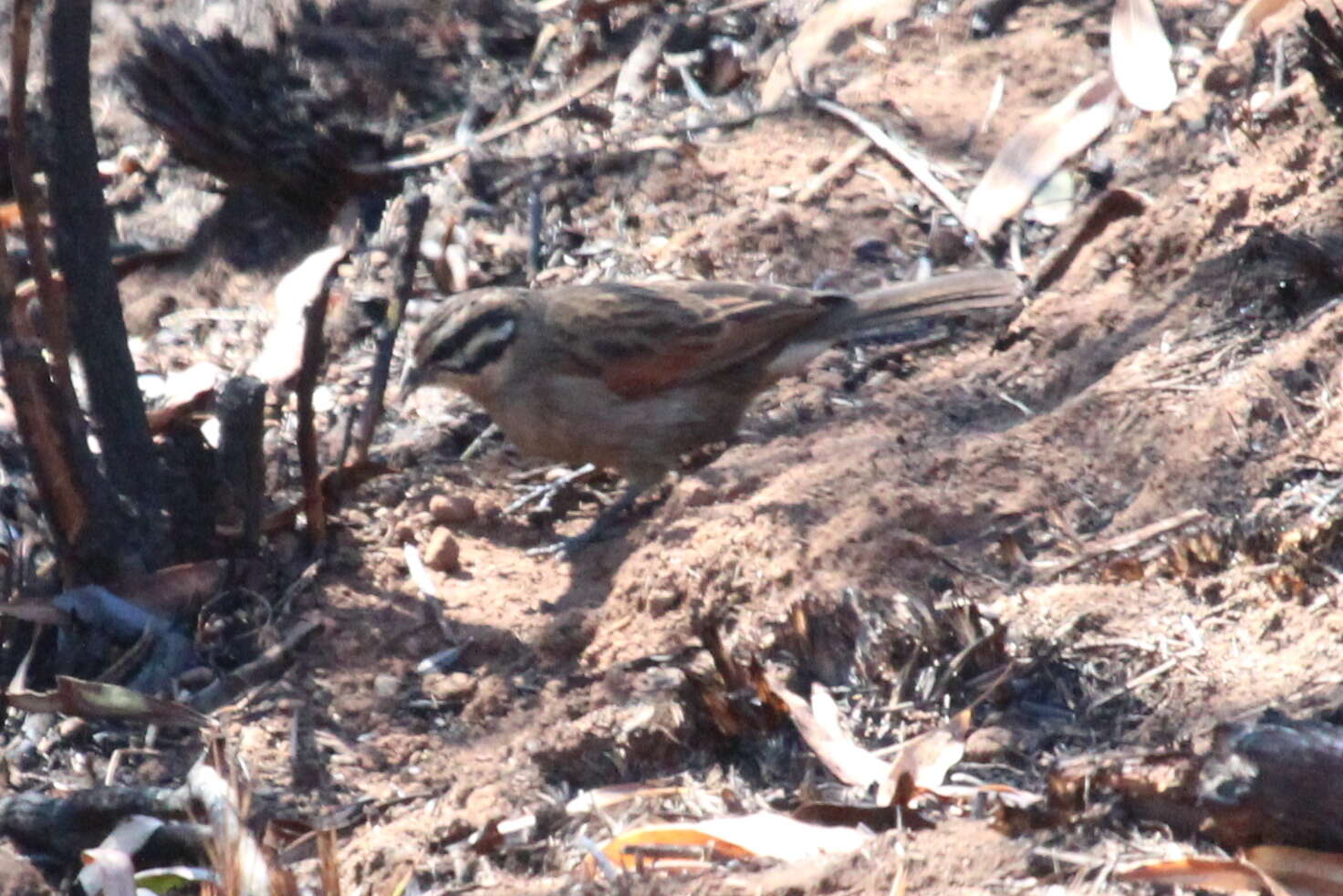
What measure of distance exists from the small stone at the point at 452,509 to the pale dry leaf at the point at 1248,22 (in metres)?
3.85

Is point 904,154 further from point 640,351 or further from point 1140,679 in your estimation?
point 1140,679

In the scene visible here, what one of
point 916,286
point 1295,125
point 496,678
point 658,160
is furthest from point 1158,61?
point 496,678

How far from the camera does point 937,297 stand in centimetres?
665

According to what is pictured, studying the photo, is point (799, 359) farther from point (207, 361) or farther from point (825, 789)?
point (825, 789)

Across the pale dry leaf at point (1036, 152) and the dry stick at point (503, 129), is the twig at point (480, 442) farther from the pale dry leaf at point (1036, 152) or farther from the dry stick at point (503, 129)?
the pale dry leaf at point (1036, 152)

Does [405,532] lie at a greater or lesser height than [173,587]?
lesser

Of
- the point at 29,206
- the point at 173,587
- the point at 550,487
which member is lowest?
the point at 550,487

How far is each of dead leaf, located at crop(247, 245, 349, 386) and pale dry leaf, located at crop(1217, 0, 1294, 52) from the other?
3953mm

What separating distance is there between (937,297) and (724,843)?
3.21 m

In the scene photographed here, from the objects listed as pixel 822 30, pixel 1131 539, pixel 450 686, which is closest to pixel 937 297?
pixel 1131 539

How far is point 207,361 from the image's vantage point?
719 centimetres

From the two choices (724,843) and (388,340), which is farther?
(388,340)

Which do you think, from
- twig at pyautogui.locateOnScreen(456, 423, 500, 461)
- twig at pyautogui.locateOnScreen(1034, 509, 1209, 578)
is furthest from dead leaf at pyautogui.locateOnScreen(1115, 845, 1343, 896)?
twig at pyautogui.locateOnScreen(456, 423, 500, 461)

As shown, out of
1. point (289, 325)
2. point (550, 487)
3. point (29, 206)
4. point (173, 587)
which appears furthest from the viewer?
point (289, 325)
